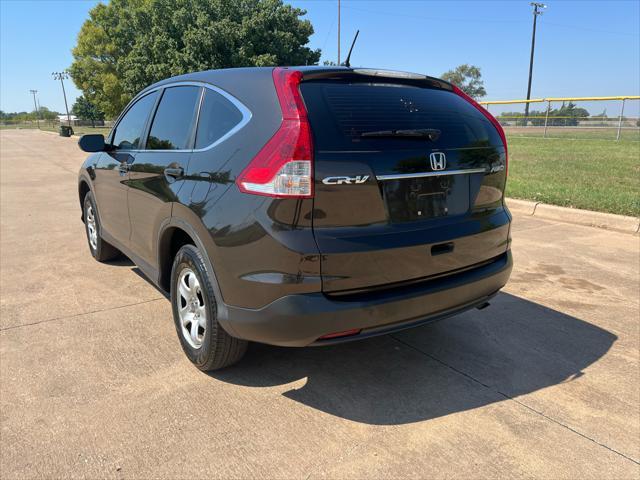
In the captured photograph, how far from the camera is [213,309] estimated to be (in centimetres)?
272

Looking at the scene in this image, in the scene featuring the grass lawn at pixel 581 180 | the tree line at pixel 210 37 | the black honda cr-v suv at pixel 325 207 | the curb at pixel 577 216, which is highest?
the tree line at pixel 210 37

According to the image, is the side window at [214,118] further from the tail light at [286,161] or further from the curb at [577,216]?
the curb at [577,216]

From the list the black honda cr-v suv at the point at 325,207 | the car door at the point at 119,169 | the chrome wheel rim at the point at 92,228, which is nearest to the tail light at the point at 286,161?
the black honda cr-v suv at the point at 325,207

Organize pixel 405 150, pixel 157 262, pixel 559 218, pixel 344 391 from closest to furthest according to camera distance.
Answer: pixel 405 150
pixel 344 391
pixel 157 262
pixel 559 218

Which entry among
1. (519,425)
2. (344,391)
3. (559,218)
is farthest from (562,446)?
(559,218)

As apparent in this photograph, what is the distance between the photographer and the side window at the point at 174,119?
318cm

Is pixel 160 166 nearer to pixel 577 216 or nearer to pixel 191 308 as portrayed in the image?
pixel 191 308

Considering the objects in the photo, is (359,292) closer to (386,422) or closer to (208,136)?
(386,422)

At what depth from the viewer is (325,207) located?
2338mm

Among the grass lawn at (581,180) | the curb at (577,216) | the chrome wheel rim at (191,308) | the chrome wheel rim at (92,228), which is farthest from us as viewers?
the grass lawn at (581,180)

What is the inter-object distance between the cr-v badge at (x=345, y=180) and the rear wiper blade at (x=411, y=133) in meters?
0.22

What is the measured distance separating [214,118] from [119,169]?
1.58m

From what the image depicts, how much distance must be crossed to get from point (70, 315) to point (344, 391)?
2442 mm

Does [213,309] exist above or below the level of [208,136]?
below
